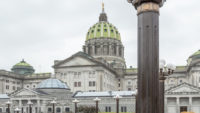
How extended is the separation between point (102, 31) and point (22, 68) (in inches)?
1630

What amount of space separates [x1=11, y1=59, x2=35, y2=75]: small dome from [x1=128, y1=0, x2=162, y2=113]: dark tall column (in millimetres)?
144741

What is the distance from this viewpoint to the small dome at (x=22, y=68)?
489 feet

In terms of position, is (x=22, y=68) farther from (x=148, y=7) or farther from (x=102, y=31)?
(x=148, y=7)

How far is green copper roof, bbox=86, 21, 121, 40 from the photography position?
135375mm

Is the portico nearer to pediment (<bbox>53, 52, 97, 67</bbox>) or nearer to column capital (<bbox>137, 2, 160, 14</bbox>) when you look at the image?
pediment (<bbox>53, 52, 97, 67</bbox>)

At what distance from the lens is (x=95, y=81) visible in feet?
363

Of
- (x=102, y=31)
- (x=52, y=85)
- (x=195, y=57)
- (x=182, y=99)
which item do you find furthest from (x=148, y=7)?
(x=102, y=31)

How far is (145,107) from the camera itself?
23.0 ft

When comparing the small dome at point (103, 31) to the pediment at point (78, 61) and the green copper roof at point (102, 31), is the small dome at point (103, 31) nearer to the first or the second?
the green copper roof at point (102, 31)

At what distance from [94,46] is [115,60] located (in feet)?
33.4

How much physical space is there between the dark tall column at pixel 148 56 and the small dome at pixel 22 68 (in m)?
145

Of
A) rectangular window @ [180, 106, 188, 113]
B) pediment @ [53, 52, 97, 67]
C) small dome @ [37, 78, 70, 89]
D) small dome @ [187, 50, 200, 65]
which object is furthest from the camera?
small dome @ [187, 50, 200, 65]

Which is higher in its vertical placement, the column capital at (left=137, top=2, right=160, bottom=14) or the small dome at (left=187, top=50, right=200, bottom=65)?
the small dome at (left=187, top=50, right=200, bottom=65)

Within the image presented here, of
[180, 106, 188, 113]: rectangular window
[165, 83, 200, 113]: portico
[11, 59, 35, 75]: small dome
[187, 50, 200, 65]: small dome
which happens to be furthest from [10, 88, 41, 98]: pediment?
[11, 59, 35, 75]: small dome
